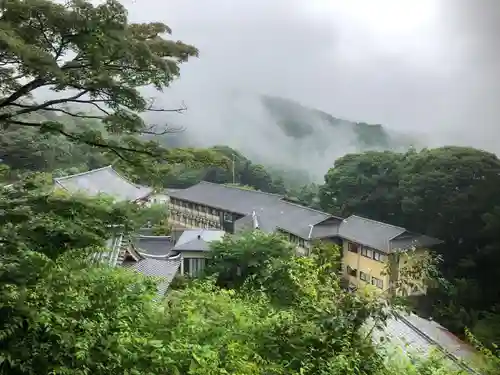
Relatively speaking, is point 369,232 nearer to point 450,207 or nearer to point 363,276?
point 363,276

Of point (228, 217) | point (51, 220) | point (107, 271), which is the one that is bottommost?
point (228, 217)

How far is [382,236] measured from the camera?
1308 cm

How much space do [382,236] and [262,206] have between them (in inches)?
219

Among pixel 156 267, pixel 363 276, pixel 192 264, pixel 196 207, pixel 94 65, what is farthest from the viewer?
pixel 196 207

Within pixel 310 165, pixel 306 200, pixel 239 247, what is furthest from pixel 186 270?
pixel 310 165

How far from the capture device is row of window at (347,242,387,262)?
13.0 metres

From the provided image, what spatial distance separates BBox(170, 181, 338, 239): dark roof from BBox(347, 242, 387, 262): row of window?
122 centimetres

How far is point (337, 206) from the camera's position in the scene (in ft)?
55.3

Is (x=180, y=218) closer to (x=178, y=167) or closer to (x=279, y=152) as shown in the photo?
(x=279, y=152)

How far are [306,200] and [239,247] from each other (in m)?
11.7

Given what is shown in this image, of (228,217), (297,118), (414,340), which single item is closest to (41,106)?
(414,340)

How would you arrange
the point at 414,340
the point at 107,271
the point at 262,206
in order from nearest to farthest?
the point at 107,271 → the point at 414,340 → the point at 262,206

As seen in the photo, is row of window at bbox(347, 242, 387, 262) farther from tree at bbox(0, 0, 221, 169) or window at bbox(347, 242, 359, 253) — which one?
tree at bbox(0, 0, 221, 169)

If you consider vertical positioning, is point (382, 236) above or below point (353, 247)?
above
